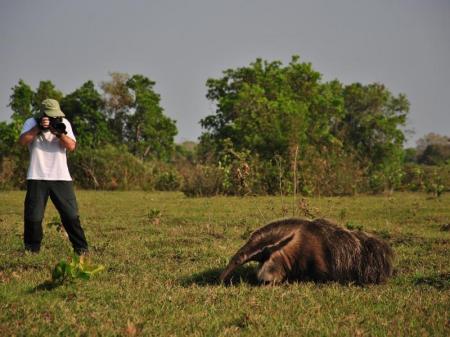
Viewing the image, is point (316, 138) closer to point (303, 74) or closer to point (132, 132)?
point (303, 74)

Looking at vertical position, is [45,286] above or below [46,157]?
below

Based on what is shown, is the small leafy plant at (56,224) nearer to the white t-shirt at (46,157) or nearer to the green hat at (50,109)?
the white t-shirt at (46,157)

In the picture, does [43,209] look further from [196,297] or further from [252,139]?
[252,139]

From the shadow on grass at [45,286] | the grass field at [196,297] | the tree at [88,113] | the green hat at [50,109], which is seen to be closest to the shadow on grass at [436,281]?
the grass field at [196,297]

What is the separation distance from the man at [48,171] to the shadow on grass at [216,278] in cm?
203

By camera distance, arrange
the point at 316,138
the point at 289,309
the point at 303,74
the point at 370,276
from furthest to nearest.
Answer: the point at 303,74 → the point at 316,138 → the point at 370,276 → the point at 289,309

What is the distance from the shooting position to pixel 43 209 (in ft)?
24.7

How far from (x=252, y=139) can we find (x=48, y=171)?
22075 mm

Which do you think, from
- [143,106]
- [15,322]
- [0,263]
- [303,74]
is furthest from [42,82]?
[15,322]

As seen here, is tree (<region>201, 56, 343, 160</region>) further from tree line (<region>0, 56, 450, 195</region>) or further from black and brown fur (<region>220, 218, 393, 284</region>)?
black and brown fur (<region>220, 218, 393, 284</region>)

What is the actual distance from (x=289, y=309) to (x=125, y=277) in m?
2.15

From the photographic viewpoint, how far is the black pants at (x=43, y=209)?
7.42m

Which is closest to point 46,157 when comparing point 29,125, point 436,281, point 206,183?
point 29,125

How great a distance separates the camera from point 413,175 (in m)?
28.4
